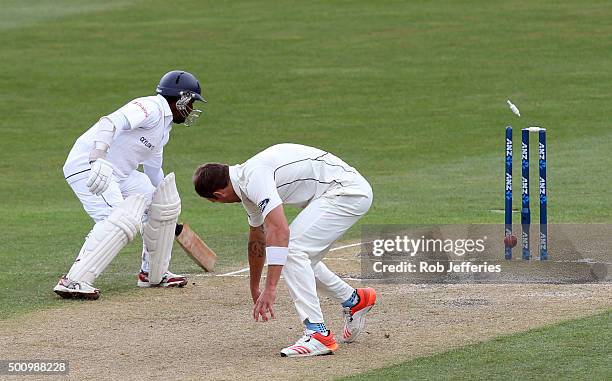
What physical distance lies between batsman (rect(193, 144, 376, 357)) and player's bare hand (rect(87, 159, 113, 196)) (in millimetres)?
1747

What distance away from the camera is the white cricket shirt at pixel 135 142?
9.80 m

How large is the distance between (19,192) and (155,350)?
9066 millimetres

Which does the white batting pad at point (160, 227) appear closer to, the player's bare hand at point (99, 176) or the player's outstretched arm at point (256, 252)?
the player's bare hand at point (99, 176)

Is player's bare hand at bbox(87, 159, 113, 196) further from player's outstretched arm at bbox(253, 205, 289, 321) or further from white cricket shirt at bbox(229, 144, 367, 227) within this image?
player's outstretched arm at bbox(253, 205, 289, 321)

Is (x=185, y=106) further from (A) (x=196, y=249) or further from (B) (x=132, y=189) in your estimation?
(A) (x=196, y=249)

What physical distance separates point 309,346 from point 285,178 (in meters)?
1.03

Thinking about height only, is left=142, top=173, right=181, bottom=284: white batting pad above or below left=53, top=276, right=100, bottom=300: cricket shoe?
above

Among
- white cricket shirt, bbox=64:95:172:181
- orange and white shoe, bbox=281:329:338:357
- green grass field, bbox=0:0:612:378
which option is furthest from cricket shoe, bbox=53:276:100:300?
orange and white shoe, bbox=281:329:338:357

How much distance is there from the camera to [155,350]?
7.93m

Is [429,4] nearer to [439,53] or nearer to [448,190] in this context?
[439,53]

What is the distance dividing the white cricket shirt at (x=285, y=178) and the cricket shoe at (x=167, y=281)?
93.6 inches

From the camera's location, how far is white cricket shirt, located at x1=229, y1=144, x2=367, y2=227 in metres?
7.46

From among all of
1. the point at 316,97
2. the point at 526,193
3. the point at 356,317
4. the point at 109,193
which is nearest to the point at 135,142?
the point at 109,193

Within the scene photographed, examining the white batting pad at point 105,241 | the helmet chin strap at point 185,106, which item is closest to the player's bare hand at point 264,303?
the white batting pad at point 105,241
